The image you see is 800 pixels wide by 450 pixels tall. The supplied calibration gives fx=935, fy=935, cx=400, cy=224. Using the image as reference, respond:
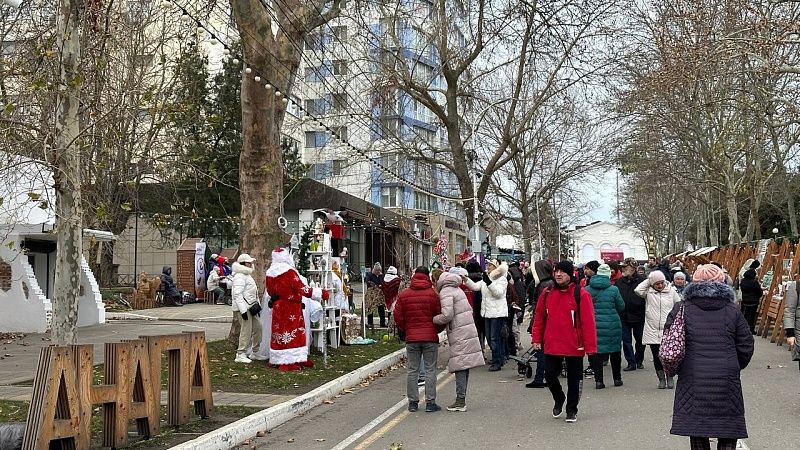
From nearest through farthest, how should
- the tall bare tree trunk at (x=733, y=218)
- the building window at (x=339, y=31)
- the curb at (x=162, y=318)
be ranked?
the building window at (x=339, y=31), the curb at (x=162, y=318), the tall bare tree trunk at (x=733, y=218)

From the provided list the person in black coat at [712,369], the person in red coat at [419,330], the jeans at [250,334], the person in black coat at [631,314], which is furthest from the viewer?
the jeans at [250,334]

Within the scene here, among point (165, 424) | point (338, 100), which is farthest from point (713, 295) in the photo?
point (338, 100)

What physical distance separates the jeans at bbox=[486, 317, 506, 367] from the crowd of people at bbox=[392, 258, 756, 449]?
0.7 inches

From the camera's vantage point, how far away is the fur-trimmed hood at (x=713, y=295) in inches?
268

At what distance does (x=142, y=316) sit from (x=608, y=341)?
19.0m

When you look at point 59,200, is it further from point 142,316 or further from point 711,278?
point 142,316

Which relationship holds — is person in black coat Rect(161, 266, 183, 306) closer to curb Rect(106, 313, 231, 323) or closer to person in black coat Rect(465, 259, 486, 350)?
curb Rect(106, 313, 231, 323)

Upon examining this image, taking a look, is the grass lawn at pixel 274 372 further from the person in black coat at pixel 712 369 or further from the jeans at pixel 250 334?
the person in black coat at pixel 712 369

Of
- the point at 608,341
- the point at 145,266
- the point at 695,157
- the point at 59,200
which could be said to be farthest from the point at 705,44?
the point at 145,266

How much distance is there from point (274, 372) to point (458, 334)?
14.6 ft

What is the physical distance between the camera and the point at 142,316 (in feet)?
95.4

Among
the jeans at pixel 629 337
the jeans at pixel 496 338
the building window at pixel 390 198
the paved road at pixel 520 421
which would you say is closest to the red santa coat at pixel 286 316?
the paved road at pixel 520 421

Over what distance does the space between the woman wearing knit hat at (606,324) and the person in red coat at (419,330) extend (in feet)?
9.95

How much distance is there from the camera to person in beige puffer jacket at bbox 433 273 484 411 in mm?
11445
